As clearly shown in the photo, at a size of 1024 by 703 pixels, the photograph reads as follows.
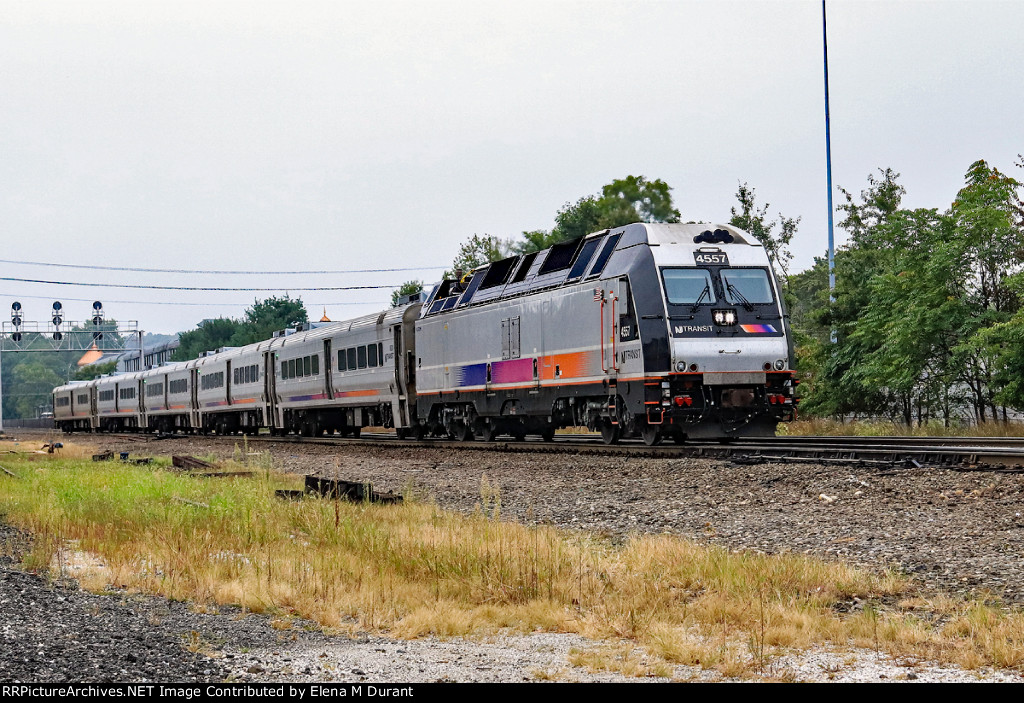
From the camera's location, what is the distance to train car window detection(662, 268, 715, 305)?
58.5ft

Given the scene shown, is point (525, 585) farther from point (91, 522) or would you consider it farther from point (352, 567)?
point (91, 522)

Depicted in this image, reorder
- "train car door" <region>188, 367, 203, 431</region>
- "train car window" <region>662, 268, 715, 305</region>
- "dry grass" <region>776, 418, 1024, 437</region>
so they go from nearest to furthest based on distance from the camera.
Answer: "train car window" <region>662, 268, 715, 305</region> < "dry grass" <region>776, 418, 1024, 437</region> < "train car door" <region>188, 367, 203, 431</region>

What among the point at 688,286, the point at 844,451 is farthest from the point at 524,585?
the point at 688,286

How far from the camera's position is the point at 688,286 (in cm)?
1802

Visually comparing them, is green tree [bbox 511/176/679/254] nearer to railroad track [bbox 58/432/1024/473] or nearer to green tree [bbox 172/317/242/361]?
railroad track [bbox 58/432/1024/473]

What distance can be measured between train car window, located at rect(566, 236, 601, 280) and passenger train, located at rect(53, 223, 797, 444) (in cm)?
4

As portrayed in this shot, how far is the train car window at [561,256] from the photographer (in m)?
20.7

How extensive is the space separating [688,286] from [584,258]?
2658mm

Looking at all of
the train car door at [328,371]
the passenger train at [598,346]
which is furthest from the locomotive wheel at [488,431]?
the train car door at [328,371]

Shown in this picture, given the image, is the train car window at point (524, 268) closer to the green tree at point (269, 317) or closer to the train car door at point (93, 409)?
the train car door at point (93, 409)

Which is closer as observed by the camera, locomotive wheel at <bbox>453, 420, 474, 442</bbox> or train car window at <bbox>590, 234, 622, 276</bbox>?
train car window at <bbox>590, 234, 622, 276</bbox>

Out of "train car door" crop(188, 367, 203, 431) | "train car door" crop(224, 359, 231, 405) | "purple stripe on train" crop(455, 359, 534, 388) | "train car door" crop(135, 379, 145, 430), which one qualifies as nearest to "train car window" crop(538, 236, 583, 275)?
"purple stripe on train" crop(455, 359, 534, 388)

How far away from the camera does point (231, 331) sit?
376ft
